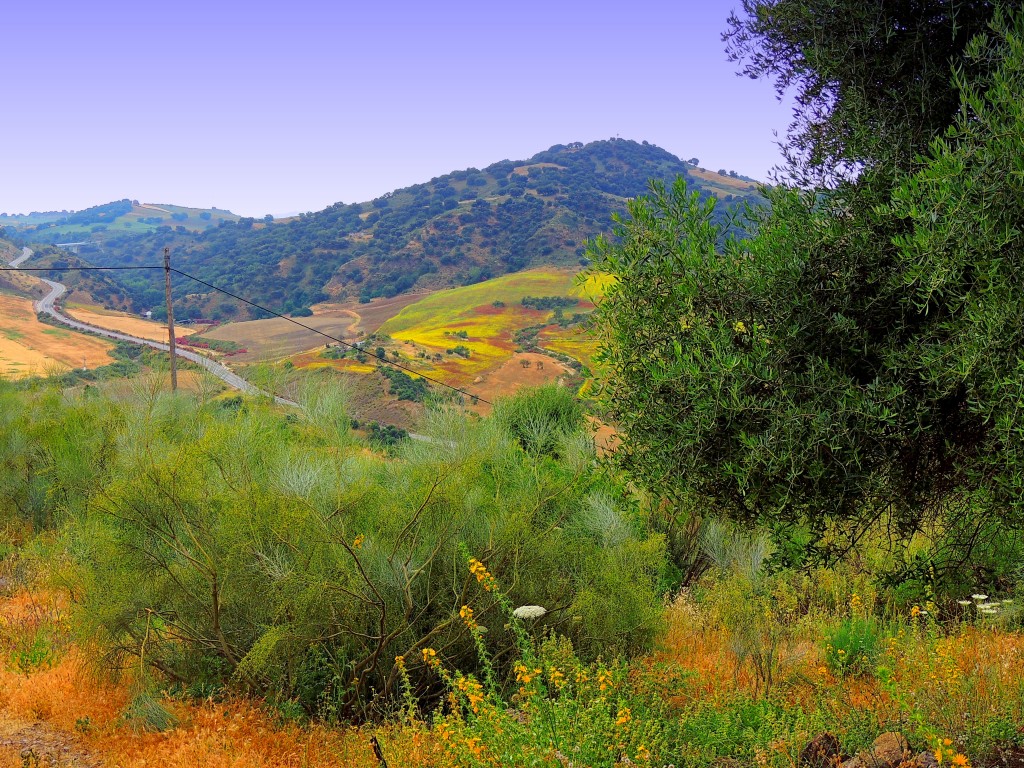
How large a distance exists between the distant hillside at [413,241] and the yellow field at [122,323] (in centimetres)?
703

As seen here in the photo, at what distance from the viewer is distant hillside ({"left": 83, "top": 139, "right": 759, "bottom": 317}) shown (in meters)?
93.4

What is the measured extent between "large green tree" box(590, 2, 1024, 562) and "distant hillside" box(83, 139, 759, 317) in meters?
75.9

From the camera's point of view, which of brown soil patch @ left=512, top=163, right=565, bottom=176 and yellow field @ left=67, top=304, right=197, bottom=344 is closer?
yellow field @ left=67, top=304, right=197, bottom=344

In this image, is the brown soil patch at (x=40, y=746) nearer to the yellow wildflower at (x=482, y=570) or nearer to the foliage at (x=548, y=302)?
the yellow wildflower at (x=482, y=570)

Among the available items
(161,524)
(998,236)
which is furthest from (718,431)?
(161,524)

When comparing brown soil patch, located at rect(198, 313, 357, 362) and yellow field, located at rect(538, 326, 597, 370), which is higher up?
brown soil patch, located at rect(198, 313, 357, 362)

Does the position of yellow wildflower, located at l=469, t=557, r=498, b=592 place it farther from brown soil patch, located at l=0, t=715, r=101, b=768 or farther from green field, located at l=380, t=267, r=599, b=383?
green field, located at l=380, t=267, r=599, b=383

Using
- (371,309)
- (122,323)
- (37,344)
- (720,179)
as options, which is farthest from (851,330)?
(720,179)

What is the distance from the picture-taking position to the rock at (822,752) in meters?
5.21

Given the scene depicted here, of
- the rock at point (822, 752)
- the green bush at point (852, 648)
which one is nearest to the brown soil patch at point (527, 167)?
the green bush at point (852, 648)

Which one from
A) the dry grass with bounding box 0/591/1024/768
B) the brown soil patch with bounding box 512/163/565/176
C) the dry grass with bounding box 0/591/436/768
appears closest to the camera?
the dry grass with bounding box 0/591/1024/768

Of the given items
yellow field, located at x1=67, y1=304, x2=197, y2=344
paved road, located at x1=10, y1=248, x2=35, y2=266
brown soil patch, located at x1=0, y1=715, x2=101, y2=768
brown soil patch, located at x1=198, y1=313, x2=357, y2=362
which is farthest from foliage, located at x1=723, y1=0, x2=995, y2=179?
paved road, located at x1=10, y1=248, x2=35, y2=266

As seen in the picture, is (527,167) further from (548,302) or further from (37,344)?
(37,344)

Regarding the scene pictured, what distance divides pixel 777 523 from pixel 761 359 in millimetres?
1251
